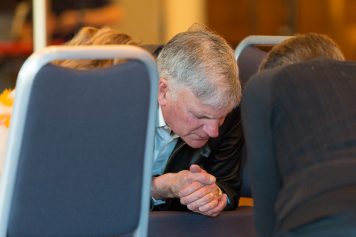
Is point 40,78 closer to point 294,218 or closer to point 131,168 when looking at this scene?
point 131,168

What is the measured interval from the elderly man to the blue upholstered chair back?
38 centimetres

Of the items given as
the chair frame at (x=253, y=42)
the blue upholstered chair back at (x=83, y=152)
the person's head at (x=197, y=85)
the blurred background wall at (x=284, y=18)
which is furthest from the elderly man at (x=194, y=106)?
the blurred background wall at (x=284, y=18)

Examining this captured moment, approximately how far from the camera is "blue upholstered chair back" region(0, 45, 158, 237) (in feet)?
5.77

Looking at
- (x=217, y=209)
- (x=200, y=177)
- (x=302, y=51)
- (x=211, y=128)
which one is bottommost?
(x=217, y=209)

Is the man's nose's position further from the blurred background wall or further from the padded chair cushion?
the blurred background wall

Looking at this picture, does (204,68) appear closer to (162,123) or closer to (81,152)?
(162,123)

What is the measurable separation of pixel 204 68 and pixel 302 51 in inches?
14.3

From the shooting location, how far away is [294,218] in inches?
55.7

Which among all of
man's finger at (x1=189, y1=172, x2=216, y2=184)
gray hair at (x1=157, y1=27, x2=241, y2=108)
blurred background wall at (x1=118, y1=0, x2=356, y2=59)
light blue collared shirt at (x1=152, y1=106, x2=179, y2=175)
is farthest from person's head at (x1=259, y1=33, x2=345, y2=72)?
blurred background wall at (x1=118, y1=0, x2=356, y2=59)

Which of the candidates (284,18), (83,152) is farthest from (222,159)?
(284,18)

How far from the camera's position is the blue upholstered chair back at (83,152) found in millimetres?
1759

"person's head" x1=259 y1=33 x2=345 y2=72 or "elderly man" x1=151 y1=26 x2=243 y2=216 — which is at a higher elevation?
"person's head" x1=259 y1=33 x2=345 y2=72

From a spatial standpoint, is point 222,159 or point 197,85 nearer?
point 197,85

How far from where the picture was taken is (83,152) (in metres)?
1.83
